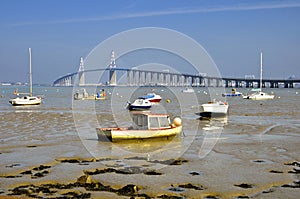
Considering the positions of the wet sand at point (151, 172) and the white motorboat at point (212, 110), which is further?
the white motorboat at point (212, 110)

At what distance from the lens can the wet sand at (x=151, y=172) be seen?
13031mm

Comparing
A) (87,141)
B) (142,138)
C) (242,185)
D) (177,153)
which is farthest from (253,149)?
(87,141)

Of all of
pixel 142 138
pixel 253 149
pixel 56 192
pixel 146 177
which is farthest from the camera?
pixel 142 138

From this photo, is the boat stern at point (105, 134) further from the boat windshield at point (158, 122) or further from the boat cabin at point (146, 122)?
the boat windshield at point (158, 122)

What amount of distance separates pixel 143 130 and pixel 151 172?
722 centimetres

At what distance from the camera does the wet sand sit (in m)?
13.0

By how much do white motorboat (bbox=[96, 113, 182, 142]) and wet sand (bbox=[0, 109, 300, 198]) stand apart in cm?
158

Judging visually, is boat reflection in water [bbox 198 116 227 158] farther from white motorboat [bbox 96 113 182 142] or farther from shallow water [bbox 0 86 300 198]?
white motorboat [bbox 96 113 182 142]

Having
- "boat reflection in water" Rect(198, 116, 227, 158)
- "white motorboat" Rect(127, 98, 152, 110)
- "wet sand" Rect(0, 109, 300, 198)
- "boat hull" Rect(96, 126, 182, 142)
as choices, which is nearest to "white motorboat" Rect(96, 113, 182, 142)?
"boat hull" Rect(96, 126, 182, 142)

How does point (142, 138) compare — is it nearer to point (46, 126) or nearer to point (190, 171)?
point (190, 171)

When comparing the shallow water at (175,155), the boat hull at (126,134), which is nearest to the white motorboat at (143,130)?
the boat hull at (126,134)

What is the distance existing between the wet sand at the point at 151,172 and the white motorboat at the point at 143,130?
1578 millimetres

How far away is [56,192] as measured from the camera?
12883 mm

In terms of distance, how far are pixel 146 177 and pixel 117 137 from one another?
7.79 meters
